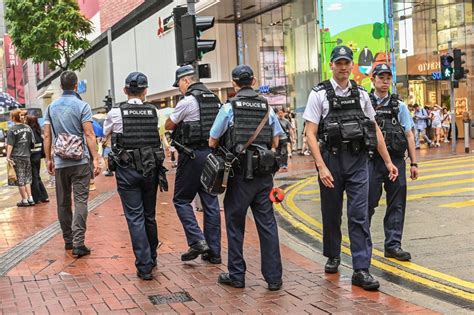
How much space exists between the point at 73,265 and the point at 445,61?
17.2m

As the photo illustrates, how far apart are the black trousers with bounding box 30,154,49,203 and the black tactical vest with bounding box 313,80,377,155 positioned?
8.18m

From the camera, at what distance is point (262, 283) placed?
586 cm

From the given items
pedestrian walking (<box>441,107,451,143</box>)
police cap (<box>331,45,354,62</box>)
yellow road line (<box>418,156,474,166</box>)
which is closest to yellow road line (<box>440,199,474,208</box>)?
police cap (<box>331,45,354,62</box>)

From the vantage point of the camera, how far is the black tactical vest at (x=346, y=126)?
18.2 feet

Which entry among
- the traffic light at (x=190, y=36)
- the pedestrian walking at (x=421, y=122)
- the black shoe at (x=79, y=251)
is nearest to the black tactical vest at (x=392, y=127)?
the black shoe at (x=79, y=251)

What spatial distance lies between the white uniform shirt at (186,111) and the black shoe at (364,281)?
2.28 m

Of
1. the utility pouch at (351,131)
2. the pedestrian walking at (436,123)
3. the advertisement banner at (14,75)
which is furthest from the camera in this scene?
the advertisement banner at (14,75)

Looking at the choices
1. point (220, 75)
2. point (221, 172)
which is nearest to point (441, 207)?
point (221, 172)

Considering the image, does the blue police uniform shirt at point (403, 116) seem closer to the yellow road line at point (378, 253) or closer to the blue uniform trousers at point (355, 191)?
the blue uniform trousers at point (355, 191)

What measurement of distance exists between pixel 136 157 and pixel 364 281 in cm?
242

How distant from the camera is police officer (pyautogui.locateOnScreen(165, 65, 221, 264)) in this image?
→ 656cm

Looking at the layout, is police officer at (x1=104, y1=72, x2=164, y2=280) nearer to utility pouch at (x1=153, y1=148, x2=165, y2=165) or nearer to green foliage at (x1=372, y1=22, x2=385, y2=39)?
utility pouch at (x1=153, y1=148, x2=165, y2=165)

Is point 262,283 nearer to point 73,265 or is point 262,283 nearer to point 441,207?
point 73,265

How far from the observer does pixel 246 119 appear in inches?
220
